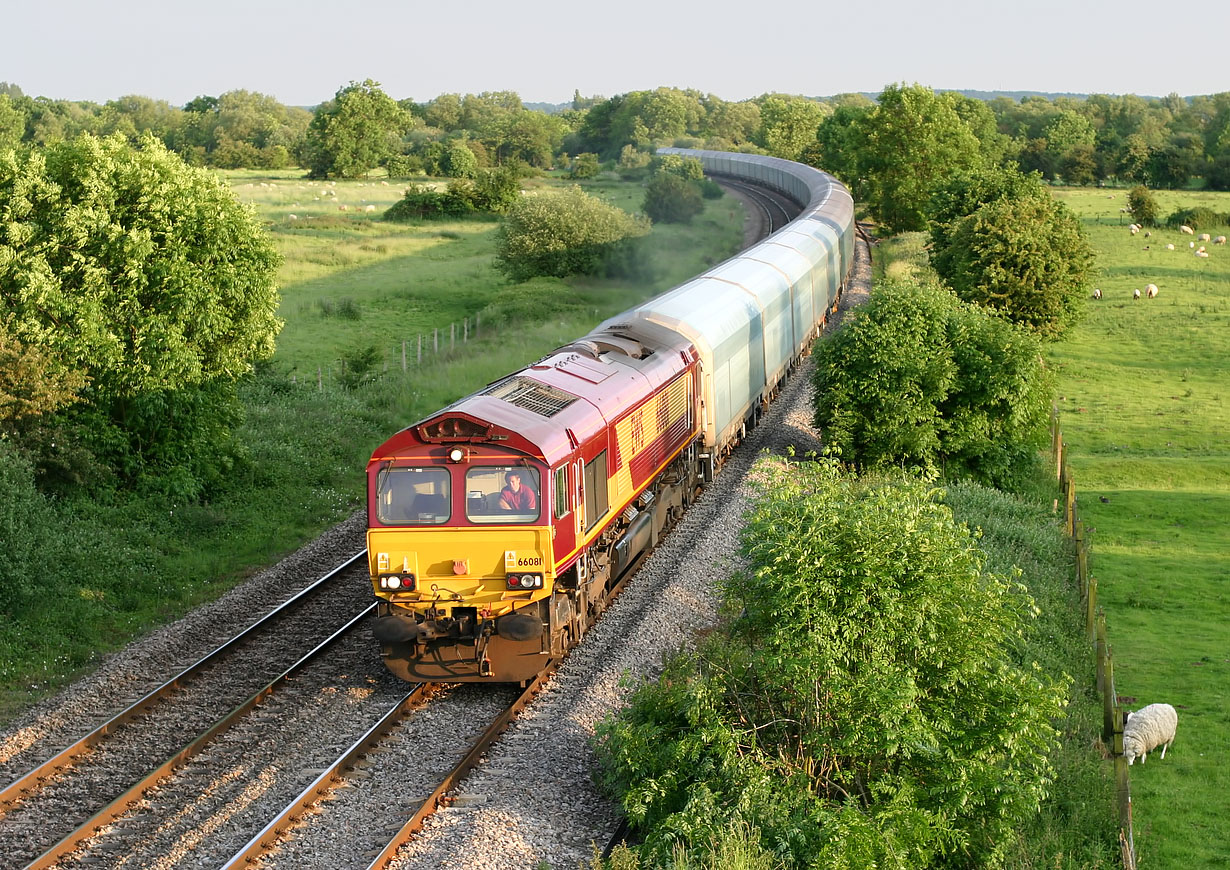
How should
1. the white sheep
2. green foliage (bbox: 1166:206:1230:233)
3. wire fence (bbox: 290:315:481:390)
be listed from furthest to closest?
green foliage (bbox: 1166:206:1230:233)
wire fence (bbox: 290:315:481:390)
the white sheep

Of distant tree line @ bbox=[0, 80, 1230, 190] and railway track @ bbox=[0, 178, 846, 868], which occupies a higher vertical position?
distant tree line @ bbox=[0, 80, 1230, 190]

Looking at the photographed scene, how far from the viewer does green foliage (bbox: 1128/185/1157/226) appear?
83.1 m

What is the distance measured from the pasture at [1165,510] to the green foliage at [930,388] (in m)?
3.17

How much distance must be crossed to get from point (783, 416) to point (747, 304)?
4.46 meters

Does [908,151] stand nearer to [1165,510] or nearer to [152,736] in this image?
[1165,510]

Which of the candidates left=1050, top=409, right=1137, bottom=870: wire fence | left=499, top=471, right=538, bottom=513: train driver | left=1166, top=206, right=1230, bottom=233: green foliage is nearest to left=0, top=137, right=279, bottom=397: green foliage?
left=499, top=471, right=538, bottom=513: train driver

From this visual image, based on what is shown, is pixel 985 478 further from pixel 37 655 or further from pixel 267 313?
pixel 37 655

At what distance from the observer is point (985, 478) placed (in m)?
26.3

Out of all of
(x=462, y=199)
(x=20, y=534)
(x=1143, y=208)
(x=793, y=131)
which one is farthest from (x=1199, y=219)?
(x=20, y=534)

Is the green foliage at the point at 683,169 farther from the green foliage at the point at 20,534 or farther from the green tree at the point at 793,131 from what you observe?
the green foliage at the point at 20,534

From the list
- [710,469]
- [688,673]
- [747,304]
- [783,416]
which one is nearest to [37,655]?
[688,673]

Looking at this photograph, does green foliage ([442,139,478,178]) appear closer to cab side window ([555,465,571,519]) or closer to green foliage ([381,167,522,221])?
green foliage ([381,167,522,221])

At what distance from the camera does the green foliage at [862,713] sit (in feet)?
36.8

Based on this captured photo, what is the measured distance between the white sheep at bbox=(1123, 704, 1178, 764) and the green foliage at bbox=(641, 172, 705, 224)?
60355mm
